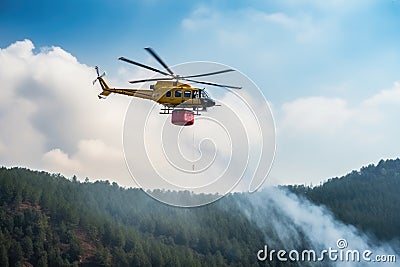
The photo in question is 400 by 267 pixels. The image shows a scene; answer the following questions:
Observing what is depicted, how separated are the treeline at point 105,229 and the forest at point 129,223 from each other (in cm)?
20

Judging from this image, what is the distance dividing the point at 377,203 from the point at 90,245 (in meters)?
78.3

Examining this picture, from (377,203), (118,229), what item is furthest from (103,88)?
(377,203)

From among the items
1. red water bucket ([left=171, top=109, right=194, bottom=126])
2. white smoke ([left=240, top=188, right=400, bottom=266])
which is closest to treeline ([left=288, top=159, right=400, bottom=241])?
white smoke ([left=240, top=188, right=400, bottom=266])

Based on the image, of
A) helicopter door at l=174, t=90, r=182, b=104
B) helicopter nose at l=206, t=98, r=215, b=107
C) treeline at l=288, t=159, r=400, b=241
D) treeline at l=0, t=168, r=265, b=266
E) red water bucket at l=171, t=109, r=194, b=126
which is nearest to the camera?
red water bucket at l=171, t=109, r=194, b=126

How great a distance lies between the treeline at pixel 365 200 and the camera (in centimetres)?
13590

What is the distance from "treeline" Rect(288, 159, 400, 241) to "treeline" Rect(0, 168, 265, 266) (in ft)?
80.6

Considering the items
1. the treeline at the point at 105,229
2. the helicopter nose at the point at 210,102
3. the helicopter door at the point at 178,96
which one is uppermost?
the treeline at the point at 105,229

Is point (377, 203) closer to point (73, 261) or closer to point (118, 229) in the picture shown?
point (118, 229)

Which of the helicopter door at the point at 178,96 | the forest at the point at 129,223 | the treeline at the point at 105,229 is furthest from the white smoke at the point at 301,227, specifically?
the helicopter door at the point at 178,96

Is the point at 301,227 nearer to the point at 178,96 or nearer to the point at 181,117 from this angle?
the point at 178,96

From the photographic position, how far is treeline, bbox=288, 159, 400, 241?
5350 inches

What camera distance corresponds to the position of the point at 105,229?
121500 mm

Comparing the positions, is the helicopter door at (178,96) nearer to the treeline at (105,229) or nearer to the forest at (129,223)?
the forest at (129,223)

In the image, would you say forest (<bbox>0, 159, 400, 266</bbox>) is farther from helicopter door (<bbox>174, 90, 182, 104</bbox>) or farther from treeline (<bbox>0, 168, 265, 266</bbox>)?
helicopter door (<bbox>174, 90, 182, 104</bbox>)
